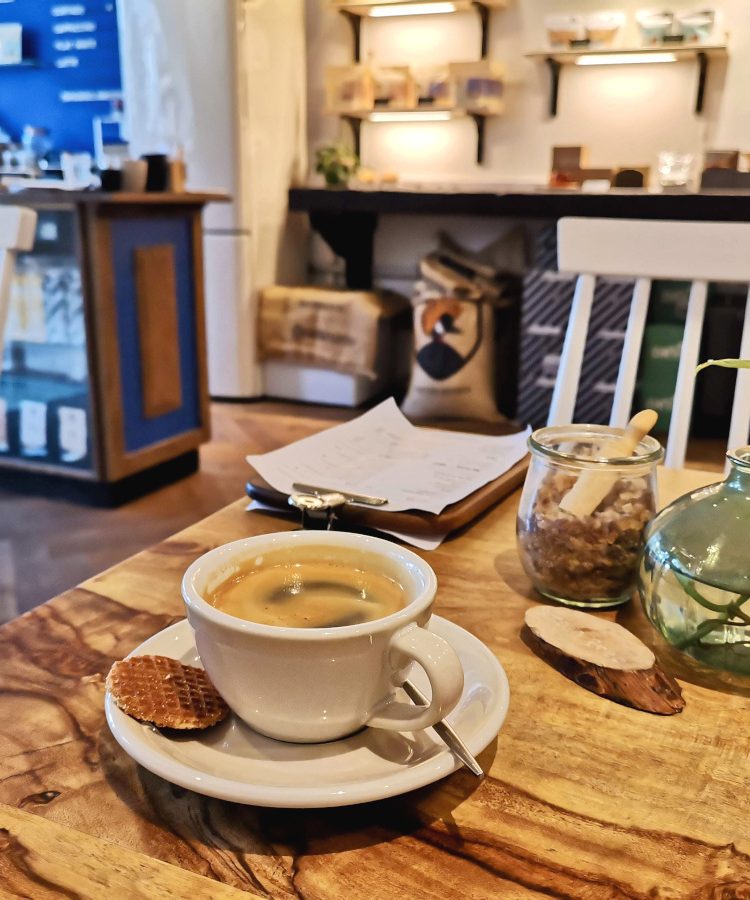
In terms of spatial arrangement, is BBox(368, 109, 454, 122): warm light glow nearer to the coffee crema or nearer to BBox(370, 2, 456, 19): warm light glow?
BBox(370, 2, 456, 19): warm light glow

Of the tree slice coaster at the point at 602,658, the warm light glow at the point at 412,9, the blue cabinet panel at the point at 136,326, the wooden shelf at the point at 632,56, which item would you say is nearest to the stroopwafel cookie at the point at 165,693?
the tree slice coaster at the point at 602,658

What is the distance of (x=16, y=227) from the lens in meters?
1.05

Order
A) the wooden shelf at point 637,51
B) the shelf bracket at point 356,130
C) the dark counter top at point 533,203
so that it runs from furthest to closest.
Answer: the shelf bracket at point 356,130 < the wooden shelf at point 637,51 < the dark counter top at point 533,203

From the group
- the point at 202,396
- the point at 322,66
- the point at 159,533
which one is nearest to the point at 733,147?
the point at 322,66

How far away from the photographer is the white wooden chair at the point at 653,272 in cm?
102

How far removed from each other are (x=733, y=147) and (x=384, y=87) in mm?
1490

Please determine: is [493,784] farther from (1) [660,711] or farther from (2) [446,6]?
(2) [446,6]

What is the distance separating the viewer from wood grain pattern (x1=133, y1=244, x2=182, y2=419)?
256 cm

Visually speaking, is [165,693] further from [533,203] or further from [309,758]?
[533,203]

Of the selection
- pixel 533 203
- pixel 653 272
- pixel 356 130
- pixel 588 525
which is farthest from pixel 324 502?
pixel 356 130

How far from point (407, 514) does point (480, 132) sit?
347cm

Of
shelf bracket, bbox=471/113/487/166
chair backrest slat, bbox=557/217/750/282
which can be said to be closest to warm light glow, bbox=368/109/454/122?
shelf bracket, bbox=471/113/487/166

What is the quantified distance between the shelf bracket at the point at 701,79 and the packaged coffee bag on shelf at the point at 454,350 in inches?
42.4

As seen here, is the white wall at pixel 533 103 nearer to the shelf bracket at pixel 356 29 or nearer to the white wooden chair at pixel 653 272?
the shelf bracket at pixel 356 29
